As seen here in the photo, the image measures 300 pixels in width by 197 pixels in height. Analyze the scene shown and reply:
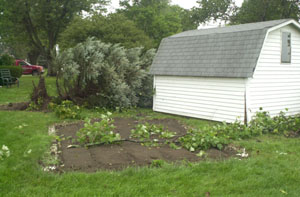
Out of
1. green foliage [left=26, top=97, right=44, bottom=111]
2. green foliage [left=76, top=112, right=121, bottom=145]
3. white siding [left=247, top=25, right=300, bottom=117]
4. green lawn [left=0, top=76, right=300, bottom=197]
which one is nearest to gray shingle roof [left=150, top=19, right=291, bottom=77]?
white siding [left=247, top=25, right=300, bottom=117]

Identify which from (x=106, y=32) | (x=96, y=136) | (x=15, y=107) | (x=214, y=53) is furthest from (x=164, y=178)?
(x=106, y=32)

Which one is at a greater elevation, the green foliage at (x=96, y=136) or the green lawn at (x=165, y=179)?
the green foliage at (x=96, y=136)

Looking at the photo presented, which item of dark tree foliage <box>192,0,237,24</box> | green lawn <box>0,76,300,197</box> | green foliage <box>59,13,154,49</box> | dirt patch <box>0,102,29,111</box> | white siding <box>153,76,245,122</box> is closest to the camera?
green lawn <box>0,76,300,197</box>

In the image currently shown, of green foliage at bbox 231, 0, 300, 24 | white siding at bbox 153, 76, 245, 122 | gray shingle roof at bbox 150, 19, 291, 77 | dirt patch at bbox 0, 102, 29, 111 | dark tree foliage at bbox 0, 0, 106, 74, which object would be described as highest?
green foliage at bbox 231, 0, 300, 24

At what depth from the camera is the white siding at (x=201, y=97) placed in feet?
30.8

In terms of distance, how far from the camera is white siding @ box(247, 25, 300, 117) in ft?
31.1

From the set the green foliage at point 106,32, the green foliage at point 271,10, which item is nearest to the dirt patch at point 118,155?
the green foliage at point 106,32

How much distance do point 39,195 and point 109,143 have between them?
102 inches

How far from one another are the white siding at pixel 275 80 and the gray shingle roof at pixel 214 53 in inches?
20.2

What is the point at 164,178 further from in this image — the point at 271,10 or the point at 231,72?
the point at 271,10

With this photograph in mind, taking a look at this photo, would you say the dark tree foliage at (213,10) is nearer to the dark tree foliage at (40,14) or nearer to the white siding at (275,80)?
the dark tree foliage at (40,14)

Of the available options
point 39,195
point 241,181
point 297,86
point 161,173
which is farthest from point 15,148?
point 297,86

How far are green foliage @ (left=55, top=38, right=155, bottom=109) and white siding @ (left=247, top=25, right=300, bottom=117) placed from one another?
4.40 meters

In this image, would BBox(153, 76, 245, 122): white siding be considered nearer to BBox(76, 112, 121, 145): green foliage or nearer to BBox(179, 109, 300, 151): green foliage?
BBox(179, 109, 300, 151): green foliage
